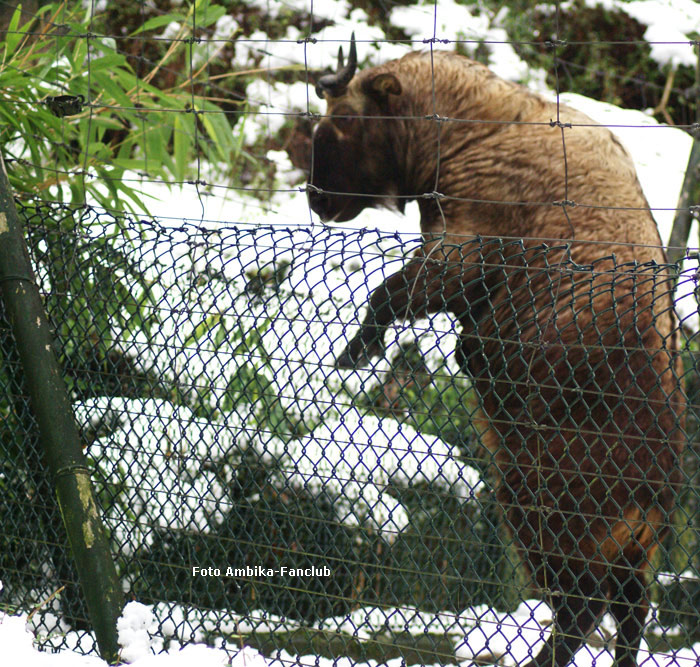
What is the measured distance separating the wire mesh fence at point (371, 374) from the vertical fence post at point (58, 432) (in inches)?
4.1

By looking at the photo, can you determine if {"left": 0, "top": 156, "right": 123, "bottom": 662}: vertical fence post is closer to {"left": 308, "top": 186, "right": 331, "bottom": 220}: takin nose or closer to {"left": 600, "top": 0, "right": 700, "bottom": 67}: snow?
{"left": 308, "top": 186, "right": 331, "bottom": 220}: takin nose

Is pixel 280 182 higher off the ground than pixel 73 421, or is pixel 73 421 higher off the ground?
pixel 73 421

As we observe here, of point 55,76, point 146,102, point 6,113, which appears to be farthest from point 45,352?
point 146,102

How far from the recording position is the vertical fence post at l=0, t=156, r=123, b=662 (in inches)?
94.7

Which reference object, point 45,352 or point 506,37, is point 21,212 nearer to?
point 45,352

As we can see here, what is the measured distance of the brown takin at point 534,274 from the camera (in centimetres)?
264

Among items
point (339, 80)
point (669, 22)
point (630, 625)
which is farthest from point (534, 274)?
point (669, 22)

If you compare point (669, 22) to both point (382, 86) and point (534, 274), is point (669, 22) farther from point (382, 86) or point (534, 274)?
point (534, 274)

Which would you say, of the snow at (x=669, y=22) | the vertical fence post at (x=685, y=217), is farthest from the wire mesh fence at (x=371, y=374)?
the snow at (x=669, y=22)

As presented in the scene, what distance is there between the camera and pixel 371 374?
2.30 metres

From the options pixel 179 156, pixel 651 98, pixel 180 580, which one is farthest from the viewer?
pixel 651 98

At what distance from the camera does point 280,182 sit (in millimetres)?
7621

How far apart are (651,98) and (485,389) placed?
18.9 feet

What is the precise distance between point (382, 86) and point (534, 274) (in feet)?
4.14
